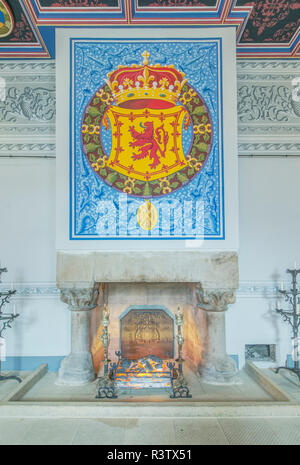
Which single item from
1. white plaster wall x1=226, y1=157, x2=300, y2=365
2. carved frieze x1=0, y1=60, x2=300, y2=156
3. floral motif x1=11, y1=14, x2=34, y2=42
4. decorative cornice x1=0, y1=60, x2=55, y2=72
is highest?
floral motif x1=11, y1=14, x2=34, y2=42

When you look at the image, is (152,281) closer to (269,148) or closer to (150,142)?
(150,142)

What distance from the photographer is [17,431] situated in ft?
9.02

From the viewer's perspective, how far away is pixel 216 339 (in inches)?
147

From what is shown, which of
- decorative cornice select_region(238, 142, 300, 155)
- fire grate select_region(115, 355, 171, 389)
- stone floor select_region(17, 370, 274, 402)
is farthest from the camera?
decorative cornice select_region(238, 142, 300, 155)

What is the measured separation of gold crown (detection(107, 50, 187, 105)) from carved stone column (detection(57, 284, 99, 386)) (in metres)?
2.17

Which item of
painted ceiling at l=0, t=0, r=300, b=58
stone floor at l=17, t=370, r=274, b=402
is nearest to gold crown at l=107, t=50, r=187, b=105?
painted ceiling at l=0, t=0, r=300, b=58

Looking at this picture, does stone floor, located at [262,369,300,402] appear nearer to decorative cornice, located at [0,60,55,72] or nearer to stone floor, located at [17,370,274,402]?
stone floor, located at [17,370,274,402]

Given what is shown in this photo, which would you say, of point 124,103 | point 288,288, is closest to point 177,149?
point 124,103

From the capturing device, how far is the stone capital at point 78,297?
145 inches

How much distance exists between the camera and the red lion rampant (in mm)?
3674

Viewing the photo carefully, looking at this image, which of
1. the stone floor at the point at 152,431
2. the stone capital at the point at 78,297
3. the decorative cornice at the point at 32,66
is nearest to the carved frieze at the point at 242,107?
the decorative cornice at the point at 32,66

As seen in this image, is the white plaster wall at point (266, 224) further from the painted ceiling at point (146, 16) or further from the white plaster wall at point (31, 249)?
the white plaster wall at point (31, 249)

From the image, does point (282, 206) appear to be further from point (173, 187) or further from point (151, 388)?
point (151, 388)

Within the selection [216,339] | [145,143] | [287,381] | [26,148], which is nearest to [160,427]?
[216,339]
